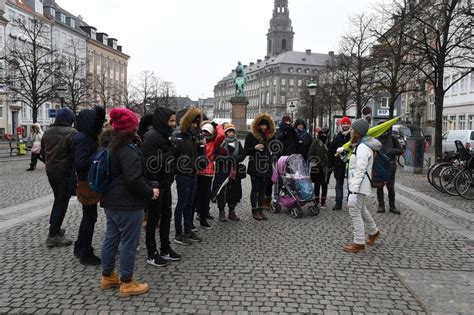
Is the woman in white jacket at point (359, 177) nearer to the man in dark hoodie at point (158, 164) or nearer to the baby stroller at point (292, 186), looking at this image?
the baby stroller at point (292, 186)

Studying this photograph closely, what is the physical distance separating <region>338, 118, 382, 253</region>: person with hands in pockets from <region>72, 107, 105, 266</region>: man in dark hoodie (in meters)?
3.49

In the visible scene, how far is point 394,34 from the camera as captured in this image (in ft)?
74.8

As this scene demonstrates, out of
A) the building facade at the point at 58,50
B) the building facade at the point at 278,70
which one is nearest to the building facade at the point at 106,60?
the building facade at the point at 58,50

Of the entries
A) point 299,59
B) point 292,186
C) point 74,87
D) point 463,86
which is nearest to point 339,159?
point 292,186

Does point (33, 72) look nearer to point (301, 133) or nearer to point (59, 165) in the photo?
point (301, 133)

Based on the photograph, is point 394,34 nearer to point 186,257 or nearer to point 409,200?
point 409,200

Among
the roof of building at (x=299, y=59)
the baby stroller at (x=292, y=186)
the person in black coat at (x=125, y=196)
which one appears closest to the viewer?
the person in black coat at (x=125, y=196)

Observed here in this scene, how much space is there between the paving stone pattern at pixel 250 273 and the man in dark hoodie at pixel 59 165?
1.43 feet

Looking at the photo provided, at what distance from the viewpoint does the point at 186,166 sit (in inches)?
247

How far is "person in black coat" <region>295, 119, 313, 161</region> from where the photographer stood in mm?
9766

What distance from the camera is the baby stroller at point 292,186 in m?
9.00

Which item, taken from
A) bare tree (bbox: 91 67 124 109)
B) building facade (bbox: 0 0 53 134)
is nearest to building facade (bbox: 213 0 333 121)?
bare tree (bbox: 91 67 124 109)

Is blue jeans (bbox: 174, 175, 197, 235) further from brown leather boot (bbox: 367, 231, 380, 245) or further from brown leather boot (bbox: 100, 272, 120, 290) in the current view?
brown leather boot (bbox: 367, 231, 380, 245)

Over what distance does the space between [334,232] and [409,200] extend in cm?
456
